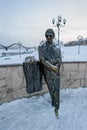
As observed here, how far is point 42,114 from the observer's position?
3.62 m

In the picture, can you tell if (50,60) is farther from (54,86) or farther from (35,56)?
(35,56)

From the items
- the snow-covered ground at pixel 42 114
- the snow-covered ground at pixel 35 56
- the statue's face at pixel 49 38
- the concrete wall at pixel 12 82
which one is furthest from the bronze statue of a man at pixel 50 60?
the concrete wall at pixel 12 82

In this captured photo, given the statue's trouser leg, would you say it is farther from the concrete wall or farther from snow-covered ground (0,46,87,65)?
the concrete wall

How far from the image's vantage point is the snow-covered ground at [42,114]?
3.18 metres

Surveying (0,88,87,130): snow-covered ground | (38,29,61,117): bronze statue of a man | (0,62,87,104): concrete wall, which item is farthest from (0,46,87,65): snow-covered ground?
(0,88,87,130): snow-covered ground

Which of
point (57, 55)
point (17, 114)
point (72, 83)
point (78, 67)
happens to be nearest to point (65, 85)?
point (72, 83)

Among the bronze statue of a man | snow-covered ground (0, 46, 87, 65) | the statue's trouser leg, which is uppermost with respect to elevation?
the bronze statue of a man

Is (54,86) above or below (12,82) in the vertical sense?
above

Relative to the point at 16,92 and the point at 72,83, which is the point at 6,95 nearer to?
the point at 16,92

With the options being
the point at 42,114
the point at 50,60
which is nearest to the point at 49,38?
the point at 50,60

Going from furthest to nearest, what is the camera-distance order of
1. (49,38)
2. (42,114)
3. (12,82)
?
(12,82) → (42,114) → (49,38)

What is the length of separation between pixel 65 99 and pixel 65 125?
1411mm

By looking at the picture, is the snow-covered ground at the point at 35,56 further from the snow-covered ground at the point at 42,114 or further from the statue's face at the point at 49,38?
the snow-covered ground at the point at 42,114

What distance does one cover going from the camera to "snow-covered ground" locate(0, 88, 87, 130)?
10.4 ft
